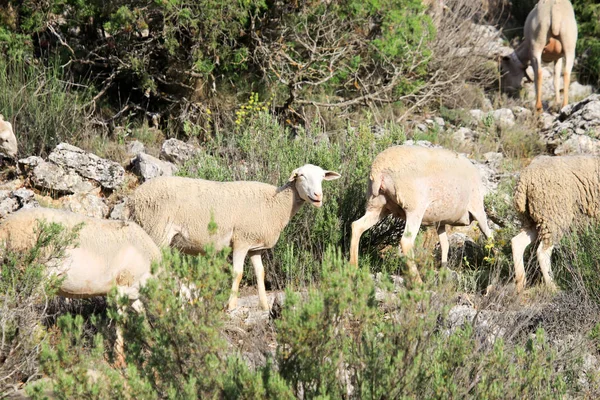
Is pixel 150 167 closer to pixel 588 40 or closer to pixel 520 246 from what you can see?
pixel 520 246

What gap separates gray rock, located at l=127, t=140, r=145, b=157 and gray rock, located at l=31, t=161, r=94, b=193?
1320 mm

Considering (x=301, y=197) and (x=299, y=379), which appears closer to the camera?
(x=299, y=379)

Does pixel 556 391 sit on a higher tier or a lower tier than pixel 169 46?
lower

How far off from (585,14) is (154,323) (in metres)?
14.0

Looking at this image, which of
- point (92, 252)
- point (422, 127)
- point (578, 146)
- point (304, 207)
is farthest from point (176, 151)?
point (578, 146)

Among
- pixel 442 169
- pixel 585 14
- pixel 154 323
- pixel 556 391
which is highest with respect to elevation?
pixel 585 14

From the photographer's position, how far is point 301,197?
8.01 metres

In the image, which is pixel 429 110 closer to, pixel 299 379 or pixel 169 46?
pixel 169 46

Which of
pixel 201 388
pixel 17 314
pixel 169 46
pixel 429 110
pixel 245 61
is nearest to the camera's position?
pixel 201 388

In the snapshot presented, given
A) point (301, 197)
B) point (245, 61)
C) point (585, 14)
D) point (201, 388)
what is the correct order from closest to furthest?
point (201, 388) < point (301, 197) < point (245, 61) < point (585, 14)

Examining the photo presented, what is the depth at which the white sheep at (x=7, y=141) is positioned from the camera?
10008 millimetres

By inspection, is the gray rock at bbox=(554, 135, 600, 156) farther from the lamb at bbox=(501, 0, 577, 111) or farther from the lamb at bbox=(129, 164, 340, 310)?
the lamb at bbox=(129, 164, 340, 310)

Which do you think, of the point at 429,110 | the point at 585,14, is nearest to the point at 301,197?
the point at 429,110

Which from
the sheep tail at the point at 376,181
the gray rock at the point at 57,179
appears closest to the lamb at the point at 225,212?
the sheep tail at the point at 376,181
